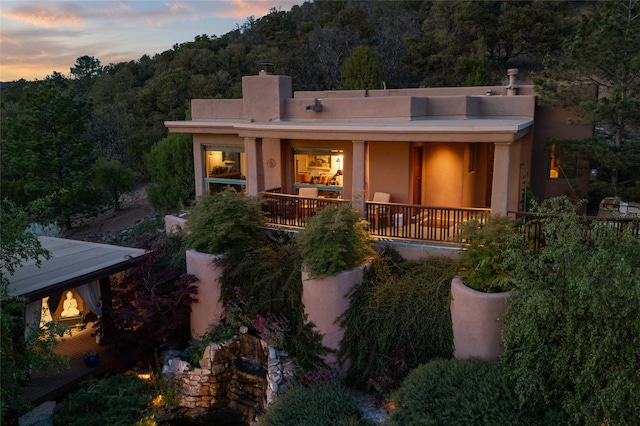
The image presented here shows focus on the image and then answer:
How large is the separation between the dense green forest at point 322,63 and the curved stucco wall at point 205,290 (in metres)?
14.8

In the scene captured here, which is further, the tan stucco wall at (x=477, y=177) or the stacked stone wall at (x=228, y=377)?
the tan stucco wall at (x=477, y=177)

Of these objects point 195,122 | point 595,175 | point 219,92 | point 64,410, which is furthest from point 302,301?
point 219,92

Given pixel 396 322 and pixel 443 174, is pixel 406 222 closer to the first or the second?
pixel 443 174

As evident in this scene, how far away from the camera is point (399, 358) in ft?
32.6

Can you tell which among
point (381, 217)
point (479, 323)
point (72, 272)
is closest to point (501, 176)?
point (381, 217)

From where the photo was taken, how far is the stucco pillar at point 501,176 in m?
11.2

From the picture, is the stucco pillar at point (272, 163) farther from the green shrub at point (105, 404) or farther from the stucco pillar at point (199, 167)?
the green shrub at point (105, 404)

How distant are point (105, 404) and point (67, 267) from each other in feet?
11.0

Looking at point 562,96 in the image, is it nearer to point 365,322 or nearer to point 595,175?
point 595,175

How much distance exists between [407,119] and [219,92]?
87.0 ft

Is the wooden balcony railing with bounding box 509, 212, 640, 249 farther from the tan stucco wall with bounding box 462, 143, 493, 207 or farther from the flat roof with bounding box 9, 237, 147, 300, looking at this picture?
the flat roof with bounding box 9, 237, 147, 300

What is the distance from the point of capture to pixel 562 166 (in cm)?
1505

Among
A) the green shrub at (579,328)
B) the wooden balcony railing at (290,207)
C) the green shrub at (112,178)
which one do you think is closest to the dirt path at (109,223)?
the green shrub at (112,178)

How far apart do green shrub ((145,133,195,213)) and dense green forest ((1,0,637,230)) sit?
3682 mm
